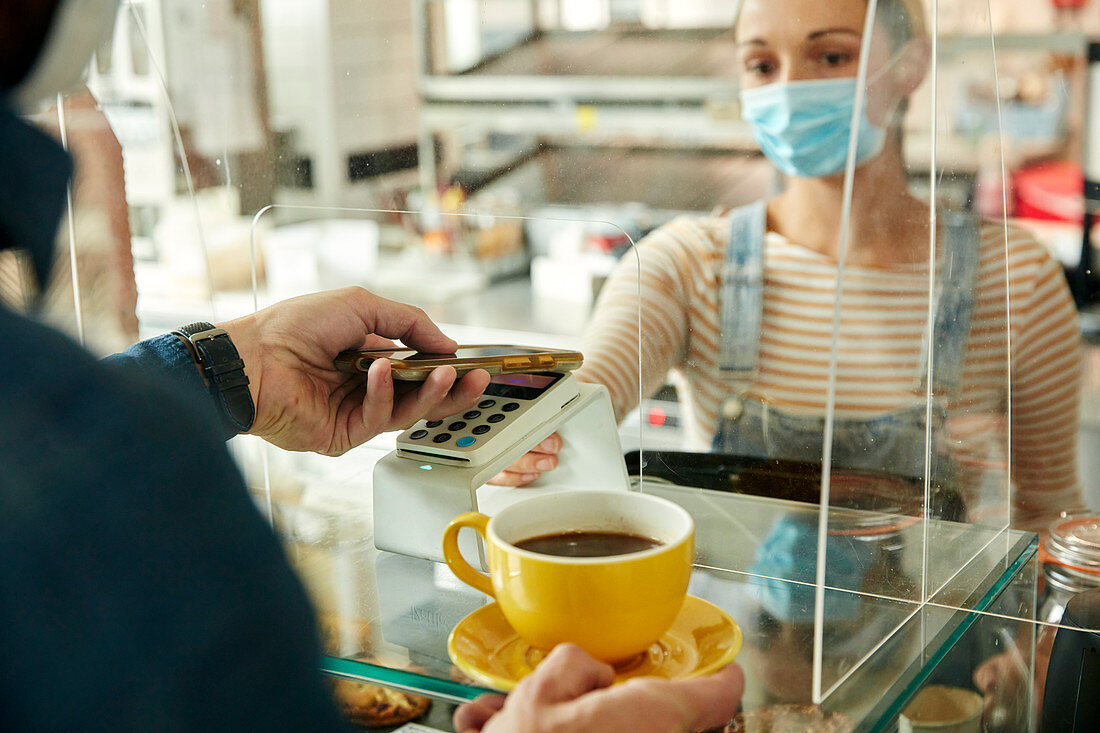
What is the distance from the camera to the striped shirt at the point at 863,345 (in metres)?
0.76

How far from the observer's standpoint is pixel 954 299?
75 cm

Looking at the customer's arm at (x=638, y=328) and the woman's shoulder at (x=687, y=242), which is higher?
the woman's shoulder at (x=687, y=242)

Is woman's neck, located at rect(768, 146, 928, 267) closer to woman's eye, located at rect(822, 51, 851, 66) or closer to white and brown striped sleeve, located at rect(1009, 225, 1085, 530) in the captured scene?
woman's eye, located at rect(822, 51, 851, 66)

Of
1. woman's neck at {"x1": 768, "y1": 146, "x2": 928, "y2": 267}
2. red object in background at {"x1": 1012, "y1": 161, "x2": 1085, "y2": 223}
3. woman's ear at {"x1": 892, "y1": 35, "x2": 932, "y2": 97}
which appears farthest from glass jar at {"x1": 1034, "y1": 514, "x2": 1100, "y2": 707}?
red object in background at {"x1": 1012, "y1": 161, "x2": 1085, "y2": 223}

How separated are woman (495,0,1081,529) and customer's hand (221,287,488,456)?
12cm

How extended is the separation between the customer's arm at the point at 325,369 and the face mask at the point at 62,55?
0.42 meters

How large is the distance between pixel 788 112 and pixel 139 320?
0.65m

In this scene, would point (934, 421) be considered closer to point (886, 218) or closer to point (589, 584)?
point (886, 218)

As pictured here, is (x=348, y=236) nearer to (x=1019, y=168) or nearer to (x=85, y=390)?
(x=85, y=390)

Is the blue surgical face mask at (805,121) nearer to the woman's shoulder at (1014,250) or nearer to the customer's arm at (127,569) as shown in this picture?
the woman's shoulder at (1014,250)

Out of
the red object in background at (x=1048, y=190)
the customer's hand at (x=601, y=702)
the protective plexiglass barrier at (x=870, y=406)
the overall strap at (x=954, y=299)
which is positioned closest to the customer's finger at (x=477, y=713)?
the customer's hand at (x=601, y=702)

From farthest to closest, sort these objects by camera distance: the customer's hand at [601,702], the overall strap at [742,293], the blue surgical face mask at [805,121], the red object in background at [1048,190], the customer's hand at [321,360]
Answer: the red object in background at [1048,190]
the overall strap at [742,293]
the blue surgical face mask at [805,121]
the customer's hand at [321,360]
the customer's hand at [601,702]

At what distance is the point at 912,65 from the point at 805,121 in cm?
26

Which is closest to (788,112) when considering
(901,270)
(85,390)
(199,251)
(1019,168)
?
(901,270)
